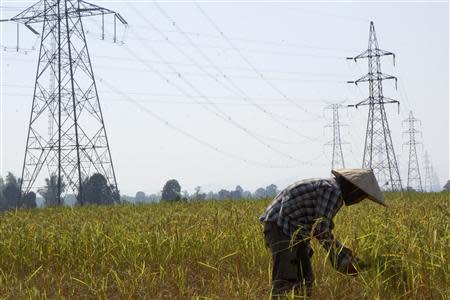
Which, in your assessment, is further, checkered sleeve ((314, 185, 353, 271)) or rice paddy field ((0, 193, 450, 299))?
rice paddy field ((0, 193, 450, 299))

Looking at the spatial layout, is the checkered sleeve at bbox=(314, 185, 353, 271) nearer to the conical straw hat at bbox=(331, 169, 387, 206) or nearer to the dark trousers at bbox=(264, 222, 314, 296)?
the conical straw hat at bbox=(331, 169, 387, 206)

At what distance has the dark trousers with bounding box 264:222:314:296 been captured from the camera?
13.9ft

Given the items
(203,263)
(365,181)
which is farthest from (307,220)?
(203,263)

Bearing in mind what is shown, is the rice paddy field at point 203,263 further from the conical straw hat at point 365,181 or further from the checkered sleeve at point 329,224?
the conical straw hat at point 365,181

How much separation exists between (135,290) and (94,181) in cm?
7002

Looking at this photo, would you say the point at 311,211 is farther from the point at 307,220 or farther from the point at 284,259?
the point at 284,259

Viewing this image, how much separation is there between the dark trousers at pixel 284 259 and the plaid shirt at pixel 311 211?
76 mm

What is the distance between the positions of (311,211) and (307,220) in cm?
9

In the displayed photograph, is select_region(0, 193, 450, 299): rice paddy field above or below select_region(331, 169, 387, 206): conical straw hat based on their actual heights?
below

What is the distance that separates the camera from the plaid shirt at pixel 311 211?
156 inches

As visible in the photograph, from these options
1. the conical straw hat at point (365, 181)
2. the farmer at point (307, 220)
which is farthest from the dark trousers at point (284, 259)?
the conical straw hat at point (365, 181)

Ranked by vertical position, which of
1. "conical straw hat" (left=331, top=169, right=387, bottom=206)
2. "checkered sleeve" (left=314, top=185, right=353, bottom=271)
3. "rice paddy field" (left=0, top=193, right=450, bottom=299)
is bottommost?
"rice paddy field" (left=0, top=193, right=450, bottom=299)

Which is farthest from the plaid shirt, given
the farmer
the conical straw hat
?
the conical straw hat

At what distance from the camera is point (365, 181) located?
3914 millimetres
